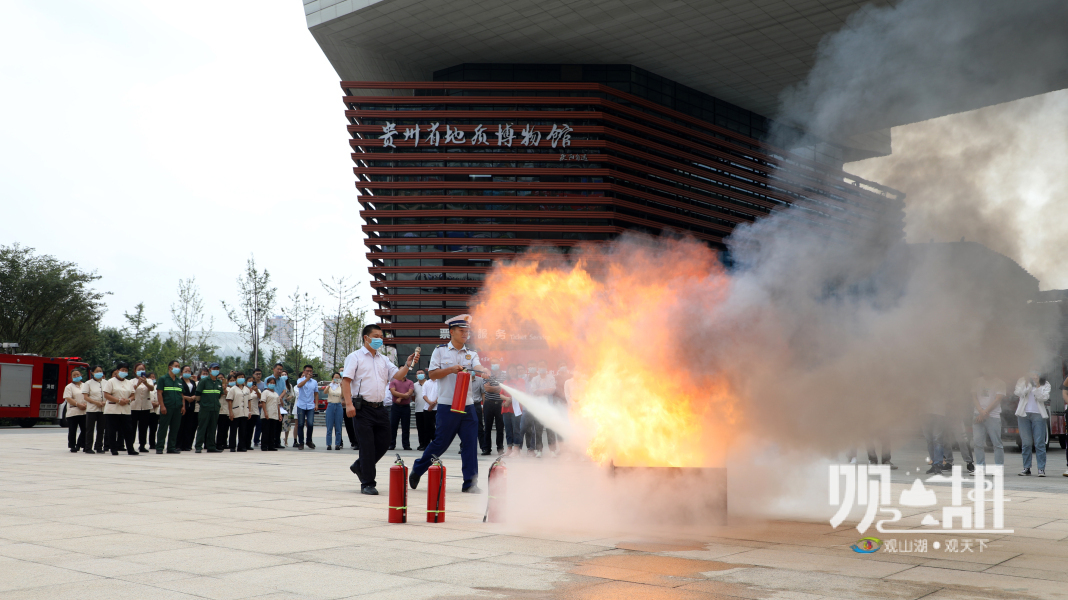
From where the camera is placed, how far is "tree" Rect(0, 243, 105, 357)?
153ft

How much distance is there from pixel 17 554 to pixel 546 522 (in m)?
4.14

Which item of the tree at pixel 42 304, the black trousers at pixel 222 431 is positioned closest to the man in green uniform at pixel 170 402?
the black trousers at pixel 222 431

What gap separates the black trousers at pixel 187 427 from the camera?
17.9 metres

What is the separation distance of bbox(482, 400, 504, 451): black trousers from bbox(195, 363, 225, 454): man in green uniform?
607 cm

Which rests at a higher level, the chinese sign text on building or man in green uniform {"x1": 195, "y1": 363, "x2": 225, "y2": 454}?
the chinese sign text on building

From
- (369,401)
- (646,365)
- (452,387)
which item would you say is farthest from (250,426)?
(646,365)

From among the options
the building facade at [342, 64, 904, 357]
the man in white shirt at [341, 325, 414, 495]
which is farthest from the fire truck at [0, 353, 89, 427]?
the man in white shirt at [341, 325, 414, 495]

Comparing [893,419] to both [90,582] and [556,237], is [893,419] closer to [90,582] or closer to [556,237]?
[90,582]

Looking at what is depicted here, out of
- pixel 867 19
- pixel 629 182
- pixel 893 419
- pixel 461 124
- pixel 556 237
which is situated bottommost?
pixel 893 419

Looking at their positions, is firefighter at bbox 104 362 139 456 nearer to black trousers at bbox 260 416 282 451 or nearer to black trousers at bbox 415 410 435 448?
black trousers at bbox 260 416 282 451

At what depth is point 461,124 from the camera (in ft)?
111

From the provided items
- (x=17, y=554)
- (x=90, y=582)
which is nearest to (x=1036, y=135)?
(x=90, y=582)

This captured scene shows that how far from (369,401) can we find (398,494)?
2.58 metres

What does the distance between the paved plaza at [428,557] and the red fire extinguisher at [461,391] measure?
109cm
